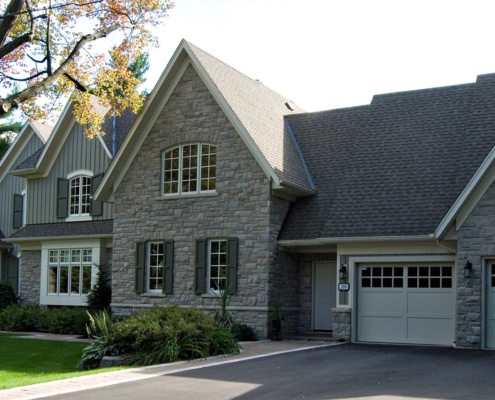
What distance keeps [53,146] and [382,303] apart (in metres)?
14.7

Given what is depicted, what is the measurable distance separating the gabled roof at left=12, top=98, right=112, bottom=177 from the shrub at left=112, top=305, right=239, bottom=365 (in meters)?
13.1

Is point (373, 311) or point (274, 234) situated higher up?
point (274, 234)

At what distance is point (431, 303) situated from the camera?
1850cm

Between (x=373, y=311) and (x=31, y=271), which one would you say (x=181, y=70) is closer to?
(x=373, y=311)

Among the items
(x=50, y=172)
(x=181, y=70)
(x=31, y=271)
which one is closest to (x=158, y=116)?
(x=181, y=70)

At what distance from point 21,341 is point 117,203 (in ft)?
17.1

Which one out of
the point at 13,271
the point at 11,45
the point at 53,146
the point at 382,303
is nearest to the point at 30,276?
the point at 13,271

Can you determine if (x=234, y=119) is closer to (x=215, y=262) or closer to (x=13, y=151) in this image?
(x=215, y=262)

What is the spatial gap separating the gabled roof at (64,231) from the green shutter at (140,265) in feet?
9.06

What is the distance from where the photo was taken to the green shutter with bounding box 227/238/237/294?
67.8 ft

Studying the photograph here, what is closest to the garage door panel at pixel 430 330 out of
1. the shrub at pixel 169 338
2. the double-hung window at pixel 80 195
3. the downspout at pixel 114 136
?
the shrub at pixel 169 338

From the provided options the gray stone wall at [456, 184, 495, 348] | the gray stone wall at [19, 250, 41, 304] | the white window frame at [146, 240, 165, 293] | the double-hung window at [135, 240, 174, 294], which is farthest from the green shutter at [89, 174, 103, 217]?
the gray stone wall at [456, 184, 495, 348]

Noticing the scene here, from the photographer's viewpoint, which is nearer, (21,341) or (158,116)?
(21,341)

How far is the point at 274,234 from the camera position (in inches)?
811
